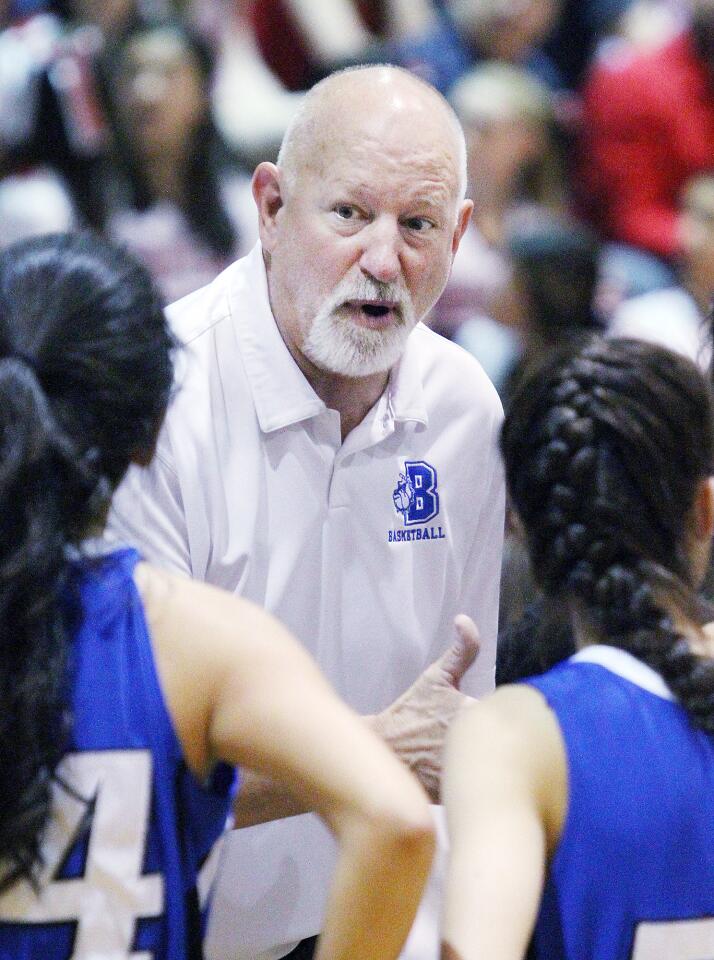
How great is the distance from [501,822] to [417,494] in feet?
3.22

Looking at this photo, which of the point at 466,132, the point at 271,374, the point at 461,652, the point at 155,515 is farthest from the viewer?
the point at 466,132

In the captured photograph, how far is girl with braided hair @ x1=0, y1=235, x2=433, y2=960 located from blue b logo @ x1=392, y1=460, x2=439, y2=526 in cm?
85

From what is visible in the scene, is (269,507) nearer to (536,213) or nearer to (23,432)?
(23,432)

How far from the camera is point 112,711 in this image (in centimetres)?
163

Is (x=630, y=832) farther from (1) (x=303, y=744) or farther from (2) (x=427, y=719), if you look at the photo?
(2) (x=427, y=719)

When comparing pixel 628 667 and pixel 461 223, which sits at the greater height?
pixel 461 223

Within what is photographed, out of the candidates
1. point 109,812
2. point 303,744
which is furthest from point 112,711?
point 303,744

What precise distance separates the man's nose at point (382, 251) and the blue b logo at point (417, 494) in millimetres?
298

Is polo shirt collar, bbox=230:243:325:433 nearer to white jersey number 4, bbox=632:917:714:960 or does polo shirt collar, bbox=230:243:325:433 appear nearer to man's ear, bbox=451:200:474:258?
man's ear, bbox=451:200:474:258

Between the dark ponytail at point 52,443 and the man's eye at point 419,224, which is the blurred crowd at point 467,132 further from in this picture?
the dark ponytail at point 52,443


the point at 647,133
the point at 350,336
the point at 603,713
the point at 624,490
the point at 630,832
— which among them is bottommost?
the point at 630,832

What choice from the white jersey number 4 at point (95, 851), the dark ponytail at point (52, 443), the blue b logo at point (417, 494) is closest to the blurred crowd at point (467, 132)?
the blue b logo at point (417, 494)

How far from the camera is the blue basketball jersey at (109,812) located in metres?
1.62

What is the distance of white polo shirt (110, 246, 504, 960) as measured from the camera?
7.81 feet
